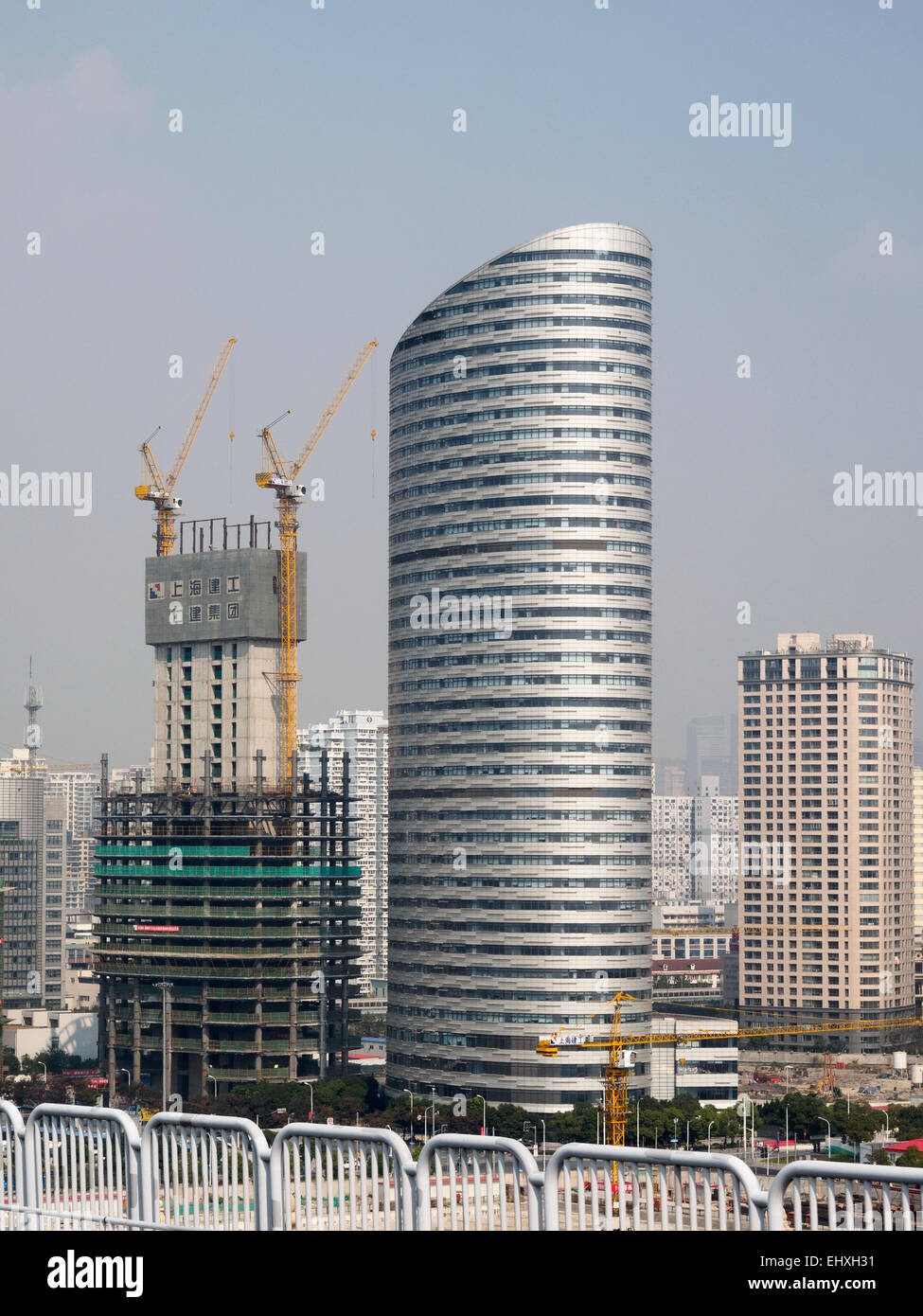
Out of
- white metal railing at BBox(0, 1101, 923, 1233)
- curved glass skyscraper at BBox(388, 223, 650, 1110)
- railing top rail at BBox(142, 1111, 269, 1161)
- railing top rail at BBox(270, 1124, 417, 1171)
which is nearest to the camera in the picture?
white metal railing at BBox(0, 1101, 923, 1233)

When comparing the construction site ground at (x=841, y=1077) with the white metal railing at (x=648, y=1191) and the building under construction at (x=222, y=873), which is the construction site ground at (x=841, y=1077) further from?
the white metal railing at (x=648, y=1191)

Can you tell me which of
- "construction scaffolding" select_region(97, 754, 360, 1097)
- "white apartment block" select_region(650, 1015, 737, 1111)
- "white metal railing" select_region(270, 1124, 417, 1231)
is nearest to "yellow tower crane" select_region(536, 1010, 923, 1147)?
"white apartment block" select_region(650, 1015, 737, 1111)

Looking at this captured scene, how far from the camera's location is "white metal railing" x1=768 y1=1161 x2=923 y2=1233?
1220cm

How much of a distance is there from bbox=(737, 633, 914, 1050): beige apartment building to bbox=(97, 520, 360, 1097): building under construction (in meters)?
69.9

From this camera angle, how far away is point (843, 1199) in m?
12.6

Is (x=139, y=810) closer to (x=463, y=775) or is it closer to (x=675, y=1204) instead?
(x=463, y=775)

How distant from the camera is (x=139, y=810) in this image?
138625 mm

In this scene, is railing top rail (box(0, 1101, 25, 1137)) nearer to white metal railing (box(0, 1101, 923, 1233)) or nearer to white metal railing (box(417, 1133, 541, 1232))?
white metal railing (box(0, 1101, 923, 1233))

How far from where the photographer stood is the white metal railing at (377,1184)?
41.5 feet

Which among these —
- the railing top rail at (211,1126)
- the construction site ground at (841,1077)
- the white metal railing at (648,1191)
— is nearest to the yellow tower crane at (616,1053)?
the construction site ground at (841,1077)

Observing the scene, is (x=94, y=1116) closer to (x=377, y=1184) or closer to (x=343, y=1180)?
(x=343, y=1180)

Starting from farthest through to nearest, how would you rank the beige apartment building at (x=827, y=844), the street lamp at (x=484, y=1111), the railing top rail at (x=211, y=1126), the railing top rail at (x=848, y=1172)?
the beige apartment building at (x=827, y=844), the street lamp at (x=484, y=1111), the railing top rail at (x=211, y=1126), the railing top rail at (x=848, y=1172)

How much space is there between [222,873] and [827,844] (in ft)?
281

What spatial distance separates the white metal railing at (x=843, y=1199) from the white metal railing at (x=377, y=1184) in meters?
0.01
